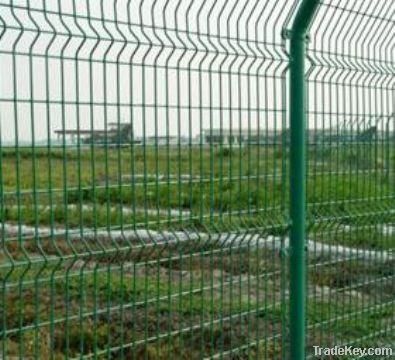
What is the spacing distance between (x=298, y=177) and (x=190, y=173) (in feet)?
2.51

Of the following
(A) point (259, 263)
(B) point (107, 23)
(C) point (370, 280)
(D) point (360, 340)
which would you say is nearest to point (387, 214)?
(C) point (370, 280)

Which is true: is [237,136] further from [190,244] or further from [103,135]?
[103,135]

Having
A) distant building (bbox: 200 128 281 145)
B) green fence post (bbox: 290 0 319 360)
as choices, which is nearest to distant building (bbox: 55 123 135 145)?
distant building (bbox: 200 128 281 145)

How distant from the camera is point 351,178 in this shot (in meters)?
4.86

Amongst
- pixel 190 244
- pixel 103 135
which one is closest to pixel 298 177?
pixel 190 244

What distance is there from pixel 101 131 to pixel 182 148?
48 centimetres

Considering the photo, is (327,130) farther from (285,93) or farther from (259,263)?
(259,263)

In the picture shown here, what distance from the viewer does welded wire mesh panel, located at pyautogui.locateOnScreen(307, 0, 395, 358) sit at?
4.58 m

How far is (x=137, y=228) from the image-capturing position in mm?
3582

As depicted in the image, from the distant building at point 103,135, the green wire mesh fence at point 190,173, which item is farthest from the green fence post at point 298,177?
the distant building at point 103,135

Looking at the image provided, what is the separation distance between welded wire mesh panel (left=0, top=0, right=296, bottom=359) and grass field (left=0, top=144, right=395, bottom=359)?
1cm

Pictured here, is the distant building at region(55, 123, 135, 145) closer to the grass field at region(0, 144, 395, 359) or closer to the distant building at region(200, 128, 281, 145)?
the grass field at region(0, 144, 395, 359)

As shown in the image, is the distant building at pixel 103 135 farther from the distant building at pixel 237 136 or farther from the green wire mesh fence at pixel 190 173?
the distant building at pixel 237 136

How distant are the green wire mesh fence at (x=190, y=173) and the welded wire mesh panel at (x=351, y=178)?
0.04 ft
